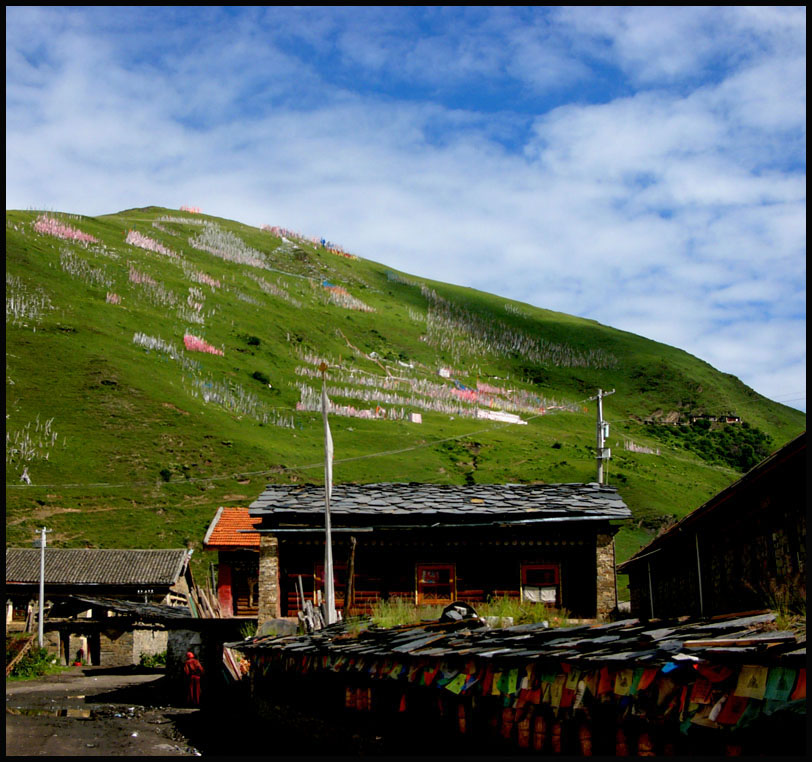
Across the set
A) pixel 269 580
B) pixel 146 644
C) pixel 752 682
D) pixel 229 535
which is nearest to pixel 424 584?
pixel 269 580

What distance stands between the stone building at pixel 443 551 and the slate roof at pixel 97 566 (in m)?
35.4

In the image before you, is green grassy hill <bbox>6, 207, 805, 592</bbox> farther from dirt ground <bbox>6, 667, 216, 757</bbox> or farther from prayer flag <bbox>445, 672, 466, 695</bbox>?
prayer flag <bbox>445, 672, 466, 695</bbox>

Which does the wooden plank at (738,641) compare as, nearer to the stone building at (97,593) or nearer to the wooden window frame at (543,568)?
the wooden window frame at (543,568)

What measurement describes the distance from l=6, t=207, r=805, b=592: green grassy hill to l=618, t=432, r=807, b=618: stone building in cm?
4999

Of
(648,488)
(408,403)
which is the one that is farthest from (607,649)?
(408,403)

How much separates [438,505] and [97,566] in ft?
143

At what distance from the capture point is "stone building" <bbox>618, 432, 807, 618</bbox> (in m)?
13.5

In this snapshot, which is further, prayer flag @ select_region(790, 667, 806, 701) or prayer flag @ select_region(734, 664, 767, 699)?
prayer flag @ select_region(734, 664, 767, 699)

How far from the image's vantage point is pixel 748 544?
16750mm

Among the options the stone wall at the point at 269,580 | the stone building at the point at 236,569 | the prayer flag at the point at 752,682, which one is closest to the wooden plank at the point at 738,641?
the prayer flag at the point at 752,682

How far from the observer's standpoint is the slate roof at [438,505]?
2744 cm

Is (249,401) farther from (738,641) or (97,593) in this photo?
(738,641)

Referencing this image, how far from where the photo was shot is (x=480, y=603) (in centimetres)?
2705

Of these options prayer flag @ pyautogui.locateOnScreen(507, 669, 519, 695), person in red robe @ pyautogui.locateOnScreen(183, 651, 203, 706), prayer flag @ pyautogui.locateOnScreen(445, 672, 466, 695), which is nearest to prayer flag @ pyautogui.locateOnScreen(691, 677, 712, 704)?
prayer flag @ pyautogui.locateOnScreen(507, 669, 519, 695)
